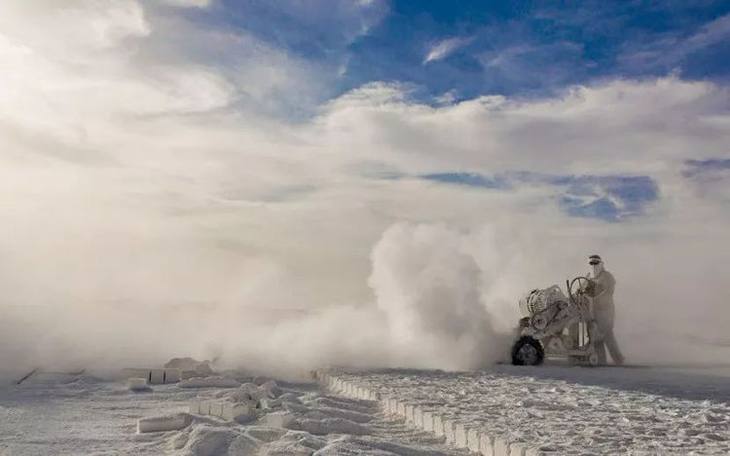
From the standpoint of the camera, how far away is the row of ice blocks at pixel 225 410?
1062 centimetres

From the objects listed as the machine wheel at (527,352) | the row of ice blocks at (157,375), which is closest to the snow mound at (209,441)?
the row of ice blocks at (157,375)

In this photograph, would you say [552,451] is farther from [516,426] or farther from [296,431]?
[296,431]

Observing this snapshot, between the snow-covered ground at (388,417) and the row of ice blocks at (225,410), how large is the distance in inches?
10.1

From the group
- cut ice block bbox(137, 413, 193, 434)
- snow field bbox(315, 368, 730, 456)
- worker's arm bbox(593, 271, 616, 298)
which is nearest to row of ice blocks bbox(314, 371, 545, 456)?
snow field bbox(315, 368, 730, 456)

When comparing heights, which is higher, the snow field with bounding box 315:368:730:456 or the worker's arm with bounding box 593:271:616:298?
the worker's arm with bounding box 593:271:616:298

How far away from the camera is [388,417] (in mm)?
11805

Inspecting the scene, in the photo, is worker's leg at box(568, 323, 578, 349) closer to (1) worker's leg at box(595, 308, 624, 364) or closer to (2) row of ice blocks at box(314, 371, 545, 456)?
(1) worker's leg at box(595, 308, 624, 364)

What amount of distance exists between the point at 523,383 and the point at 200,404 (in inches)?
301

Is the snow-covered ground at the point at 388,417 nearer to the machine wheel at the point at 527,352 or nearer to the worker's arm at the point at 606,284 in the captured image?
the machine wheel at the point at 527,352

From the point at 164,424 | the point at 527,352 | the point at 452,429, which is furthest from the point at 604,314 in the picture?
the point at 164,424

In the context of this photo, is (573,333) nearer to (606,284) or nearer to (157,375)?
(606,284)

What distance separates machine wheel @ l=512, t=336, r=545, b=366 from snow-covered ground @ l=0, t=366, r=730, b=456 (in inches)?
144

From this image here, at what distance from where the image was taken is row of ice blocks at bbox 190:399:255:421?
10625 mm

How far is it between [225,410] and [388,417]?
8.97 feet
